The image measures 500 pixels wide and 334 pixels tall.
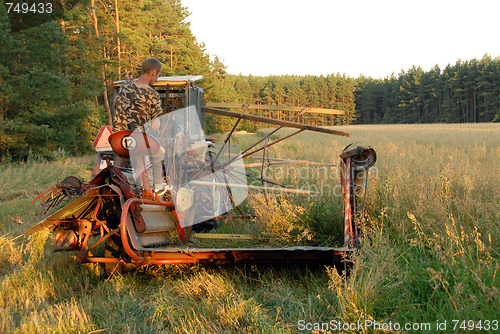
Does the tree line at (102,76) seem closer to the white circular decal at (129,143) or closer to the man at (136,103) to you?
the man at (136,103)

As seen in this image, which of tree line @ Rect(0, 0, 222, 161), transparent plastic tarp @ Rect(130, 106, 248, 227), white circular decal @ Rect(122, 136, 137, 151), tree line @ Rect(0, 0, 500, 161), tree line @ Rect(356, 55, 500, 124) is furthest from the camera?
tree line @ Rect(356, 55, 500, 124)

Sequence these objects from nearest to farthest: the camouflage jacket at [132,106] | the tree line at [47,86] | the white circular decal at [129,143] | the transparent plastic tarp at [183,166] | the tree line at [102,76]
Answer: the white circular decal at [129,143] → the transparent plastic tarp at [183,166] → the camouflage jacket at [132,106] → the tree line at [47,86] → the tree line at [102,76]

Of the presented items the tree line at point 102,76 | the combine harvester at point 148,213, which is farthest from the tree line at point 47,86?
the combine harvester at point 148,213

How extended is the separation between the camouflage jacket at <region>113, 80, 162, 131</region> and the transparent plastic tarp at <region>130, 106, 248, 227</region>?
126 mm

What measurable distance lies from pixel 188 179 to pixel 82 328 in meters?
2.48

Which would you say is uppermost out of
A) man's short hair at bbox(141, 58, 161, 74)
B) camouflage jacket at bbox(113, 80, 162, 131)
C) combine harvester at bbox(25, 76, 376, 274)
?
man's short hair at bbox(141, 58, 161, 74)

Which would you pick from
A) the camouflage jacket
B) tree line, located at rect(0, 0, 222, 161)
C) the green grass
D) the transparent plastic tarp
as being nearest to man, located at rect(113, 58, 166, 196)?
the camouflage jacket

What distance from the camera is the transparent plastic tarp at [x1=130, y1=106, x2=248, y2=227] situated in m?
3.41

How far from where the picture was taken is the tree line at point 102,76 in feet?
42.5

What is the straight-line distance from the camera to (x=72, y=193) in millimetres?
3688

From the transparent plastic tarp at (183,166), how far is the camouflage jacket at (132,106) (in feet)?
0.41

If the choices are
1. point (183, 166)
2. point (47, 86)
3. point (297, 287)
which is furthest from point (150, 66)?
point (47, 86)

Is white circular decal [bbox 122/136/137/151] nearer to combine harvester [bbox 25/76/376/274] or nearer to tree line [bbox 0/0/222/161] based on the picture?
combine harvester [bbox 25/76/376/274]

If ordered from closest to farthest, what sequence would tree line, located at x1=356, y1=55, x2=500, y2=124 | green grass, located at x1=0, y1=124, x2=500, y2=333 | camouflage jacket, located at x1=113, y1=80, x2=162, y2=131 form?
→ green grass, located at x1=0, y1=124, x2=500, y2=333
camouflage jacket, located at x1=113, y1=80, x2=162, y2=131
tree line, located at x1=356, y1=55, x2=500, y2=124
